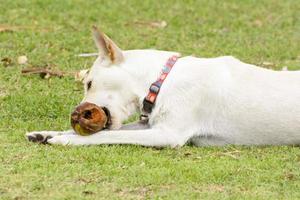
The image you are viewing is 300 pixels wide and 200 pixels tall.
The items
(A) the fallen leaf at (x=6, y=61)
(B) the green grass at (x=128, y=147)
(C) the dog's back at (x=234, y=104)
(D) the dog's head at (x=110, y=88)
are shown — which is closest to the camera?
(B) the green grass at (x=128, y=147)

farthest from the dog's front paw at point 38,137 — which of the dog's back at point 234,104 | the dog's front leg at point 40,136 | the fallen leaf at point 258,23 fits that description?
the fallen leaf at point 258,23

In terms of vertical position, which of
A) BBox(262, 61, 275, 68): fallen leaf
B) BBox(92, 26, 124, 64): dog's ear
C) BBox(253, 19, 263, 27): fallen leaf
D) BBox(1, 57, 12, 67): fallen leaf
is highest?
BBox(253, 19, 263, 27): fallen leaf

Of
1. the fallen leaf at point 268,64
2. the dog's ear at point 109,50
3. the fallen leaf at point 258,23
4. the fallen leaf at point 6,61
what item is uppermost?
the fallen leaf at point 258,23

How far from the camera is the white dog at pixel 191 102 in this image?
7895mm

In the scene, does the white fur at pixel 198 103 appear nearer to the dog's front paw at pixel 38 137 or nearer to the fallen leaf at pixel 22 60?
the dog's front paw at pixel 38 137

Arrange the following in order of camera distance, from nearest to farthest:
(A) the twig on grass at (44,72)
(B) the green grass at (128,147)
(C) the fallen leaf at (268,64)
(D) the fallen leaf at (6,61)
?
(B) the green grass at (128,147), (A) the twig on grass at (44,72), (D) the fallen leaf at (6,61), (C) the fallen leaf at (268,64)

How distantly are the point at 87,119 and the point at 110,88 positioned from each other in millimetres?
435

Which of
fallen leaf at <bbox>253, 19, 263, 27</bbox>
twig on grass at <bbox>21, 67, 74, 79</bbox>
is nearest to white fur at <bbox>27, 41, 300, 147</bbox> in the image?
twig on grass at <bbox>21, 67, 74, 79</bbox>

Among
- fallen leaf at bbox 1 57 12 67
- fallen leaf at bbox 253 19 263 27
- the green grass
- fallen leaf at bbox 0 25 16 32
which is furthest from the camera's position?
fallen leaf at bbox 253 19 263 27

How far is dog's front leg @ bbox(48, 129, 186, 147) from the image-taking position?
7820mm

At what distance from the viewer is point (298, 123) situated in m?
7.90

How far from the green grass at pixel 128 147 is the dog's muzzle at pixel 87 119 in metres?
0.24

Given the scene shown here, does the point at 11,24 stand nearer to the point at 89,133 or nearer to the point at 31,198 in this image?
the point at 89,133

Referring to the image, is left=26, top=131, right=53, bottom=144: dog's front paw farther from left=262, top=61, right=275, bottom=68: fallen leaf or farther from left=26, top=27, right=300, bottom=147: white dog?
left=262, top=61, right=275, bottom=68: fallen leaf
